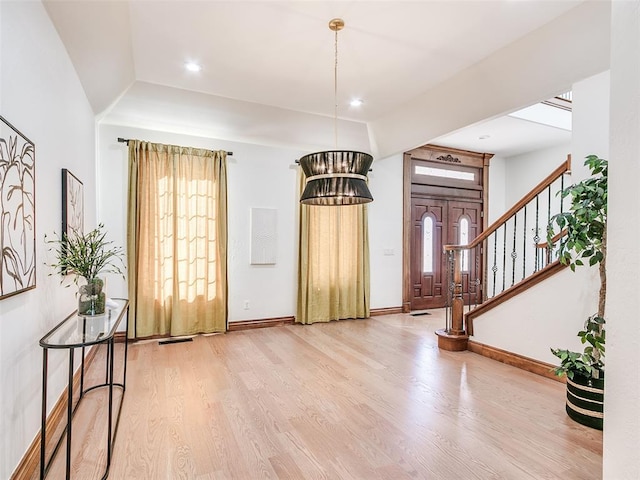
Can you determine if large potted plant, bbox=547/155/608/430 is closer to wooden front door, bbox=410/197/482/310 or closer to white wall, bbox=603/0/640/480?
white wall, bbox=603/0/640/480

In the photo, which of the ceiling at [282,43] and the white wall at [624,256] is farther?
the ceiling at [282,43]

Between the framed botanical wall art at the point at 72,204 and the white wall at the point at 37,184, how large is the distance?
68 millimetres

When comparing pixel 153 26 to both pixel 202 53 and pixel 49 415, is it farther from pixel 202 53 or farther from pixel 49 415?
pixel 49 415

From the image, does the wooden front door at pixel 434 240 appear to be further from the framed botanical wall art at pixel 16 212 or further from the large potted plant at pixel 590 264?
the framed botanical wall art at pixel 16 212

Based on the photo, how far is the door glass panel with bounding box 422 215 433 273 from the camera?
6660 millimetres

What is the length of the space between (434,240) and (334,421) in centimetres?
488

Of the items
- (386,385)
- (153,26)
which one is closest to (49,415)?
(386,385)

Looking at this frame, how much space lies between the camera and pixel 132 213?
4.40 metres

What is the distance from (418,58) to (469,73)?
24.1 inches

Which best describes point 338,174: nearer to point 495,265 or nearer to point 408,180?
point 495,265

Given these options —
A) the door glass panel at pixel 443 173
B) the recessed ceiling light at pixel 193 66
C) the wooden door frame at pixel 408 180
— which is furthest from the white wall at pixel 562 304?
the recessed ceiling light at pixel 193 66

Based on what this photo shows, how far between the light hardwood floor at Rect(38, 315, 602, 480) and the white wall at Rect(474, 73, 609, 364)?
32 cm

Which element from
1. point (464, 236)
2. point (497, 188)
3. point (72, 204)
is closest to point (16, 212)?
point (72, 204)

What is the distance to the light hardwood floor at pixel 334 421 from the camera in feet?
6.57
